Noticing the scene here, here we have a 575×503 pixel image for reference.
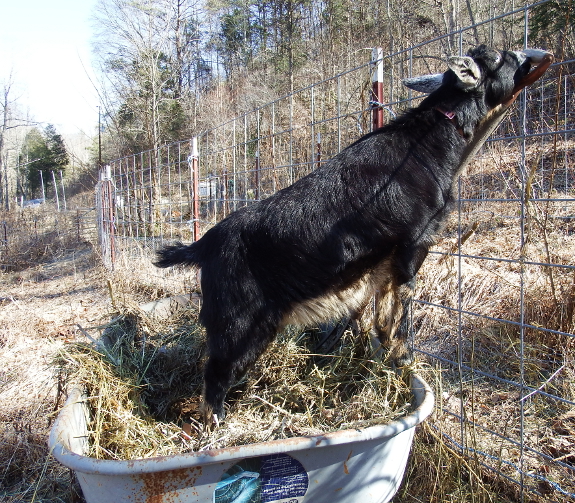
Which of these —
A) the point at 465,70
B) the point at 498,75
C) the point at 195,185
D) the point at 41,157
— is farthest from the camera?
the point at 41,157

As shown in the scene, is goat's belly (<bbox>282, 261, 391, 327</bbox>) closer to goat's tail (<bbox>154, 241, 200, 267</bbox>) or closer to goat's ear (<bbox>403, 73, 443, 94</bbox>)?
goat's tail (<bbox>154, 241, 200, 267</bbox>)

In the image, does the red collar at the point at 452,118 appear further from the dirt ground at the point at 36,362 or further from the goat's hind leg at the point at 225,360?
the dirt ground at the point at 36,362

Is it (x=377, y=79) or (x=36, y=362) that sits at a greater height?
(x=377, y=79)

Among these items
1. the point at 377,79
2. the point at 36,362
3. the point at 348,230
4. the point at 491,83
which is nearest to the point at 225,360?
the point at 348,230

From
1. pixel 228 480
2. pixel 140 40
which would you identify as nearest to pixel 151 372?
pixel 228 480

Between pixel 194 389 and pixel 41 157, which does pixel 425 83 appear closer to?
pixel 194 389

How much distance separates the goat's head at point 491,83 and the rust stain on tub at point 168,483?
250cm

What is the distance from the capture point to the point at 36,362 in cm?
466

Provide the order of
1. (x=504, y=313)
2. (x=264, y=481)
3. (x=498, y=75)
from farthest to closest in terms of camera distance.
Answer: (x=504, y=313), (x=498, y=75), (x=264, y=481)

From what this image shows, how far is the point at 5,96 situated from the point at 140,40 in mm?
11520

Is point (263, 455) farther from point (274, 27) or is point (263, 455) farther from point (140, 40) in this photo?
point (274, 27)

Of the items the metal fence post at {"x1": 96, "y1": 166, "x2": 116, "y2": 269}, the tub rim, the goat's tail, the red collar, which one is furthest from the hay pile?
the metal fence post at {"x1": 96, "y1": 166, "x2": 116, "y2": 269}

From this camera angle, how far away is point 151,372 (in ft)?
10.7

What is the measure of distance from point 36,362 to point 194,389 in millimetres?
2498
